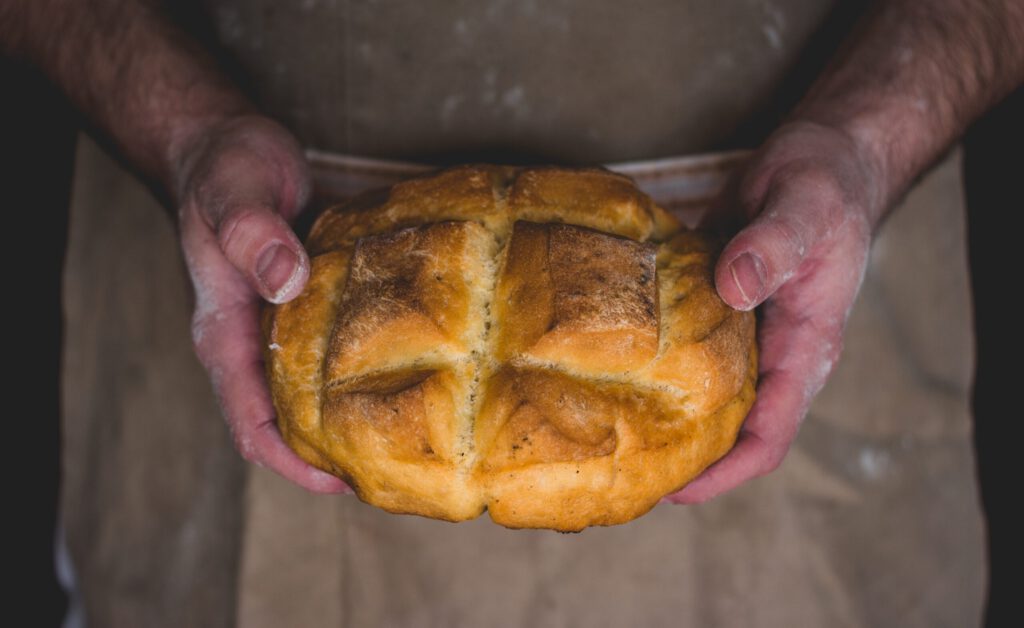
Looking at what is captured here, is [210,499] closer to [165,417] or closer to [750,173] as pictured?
[165,417]

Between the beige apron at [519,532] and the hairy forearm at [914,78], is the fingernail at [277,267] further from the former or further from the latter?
the hairy forearm at [914,78]

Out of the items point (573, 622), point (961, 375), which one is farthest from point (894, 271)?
point (573, 622)

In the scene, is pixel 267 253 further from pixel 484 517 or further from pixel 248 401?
pixel 484 517

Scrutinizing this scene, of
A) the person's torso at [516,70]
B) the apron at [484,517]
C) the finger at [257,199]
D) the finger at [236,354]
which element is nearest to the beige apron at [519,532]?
the apron at [484,517]

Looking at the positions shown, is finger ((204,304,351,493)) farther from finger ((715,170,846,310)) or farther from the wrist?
the wrist

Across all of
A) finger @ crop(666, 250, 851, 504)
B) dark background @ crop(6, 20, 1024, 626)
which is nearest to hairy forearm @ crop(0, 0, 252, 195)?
dark background @ crop(6, 20, 1024, 626)

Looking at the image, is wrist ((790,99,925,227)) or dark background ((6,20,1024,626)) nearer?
wrist ((790,99,925,227))

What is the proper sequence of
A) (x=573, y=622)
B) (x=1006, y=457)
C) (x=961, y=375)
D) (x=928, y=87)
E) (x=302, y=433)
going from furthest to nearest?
(x=1006, y=457)
(x=961, y=375)
(x=573, y=622)
(x=928, y=87)
(x=302, y=433)
